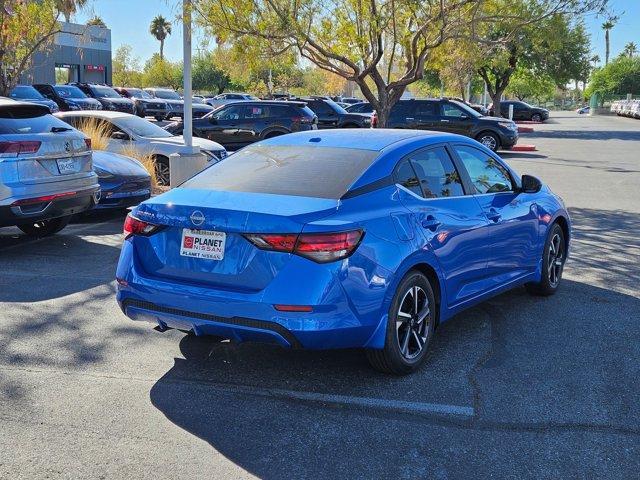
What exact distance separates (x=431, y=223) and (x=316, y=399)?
143 centimetres

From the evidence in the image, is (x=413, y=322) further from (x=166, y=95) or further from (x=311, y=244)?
(x=166, y=95)

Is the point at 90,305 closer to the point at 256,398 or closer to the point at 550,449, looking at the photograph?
the point at 256,398

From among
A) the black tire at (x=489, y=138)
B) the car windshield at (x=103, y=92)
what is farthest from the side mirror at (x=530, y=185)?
the car windshield at (x=103, y=92)

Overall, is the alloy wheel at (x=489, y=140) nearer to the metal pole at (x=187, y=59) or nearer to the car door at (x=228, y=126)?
the car door at (x=228, y=126)

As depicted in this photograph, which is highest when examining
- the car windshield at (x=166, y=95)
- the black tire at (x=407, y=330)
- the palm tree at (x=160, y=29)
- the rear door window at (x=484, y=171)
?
the palm tree at (x=160, y=29)

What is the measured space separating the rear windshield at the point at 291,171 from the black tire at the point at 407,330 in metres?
0.76

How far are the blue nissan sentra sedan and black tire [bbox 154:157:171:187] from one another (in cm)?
856

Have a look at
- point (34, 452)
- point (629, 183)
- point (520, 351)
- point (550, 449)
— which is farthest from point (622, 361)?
point (629, 183)

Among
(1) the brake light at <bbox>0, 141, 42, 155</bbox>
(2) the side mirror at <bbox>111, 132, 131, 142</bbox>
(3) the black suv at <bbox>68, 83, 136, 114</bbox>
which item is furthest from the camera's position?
(3) the black suv at <bbox>68, 83, 136, 114</bbox>

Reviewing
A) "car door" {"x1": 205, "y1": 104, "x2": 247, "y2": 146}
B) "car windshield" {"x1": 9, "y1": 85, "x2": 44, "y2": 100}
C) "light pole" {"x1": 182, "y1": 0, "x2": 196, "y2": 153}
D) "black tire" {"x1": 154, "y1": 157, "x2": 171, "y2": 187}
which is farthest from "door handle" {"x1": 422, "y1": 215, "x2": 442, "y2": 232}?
"car windshield" {"x1": 9, "y1": 85, "x2": 44, "y2": 100}

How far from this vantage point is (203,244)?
4410mm

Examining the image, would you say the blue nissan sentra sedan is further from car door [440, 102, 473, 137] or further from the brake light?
car door [440, 102, 473, 137]

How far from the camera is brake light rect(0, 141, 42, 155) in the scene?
25.3 feet

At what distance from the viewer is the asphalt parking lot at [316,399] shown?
144 inches
